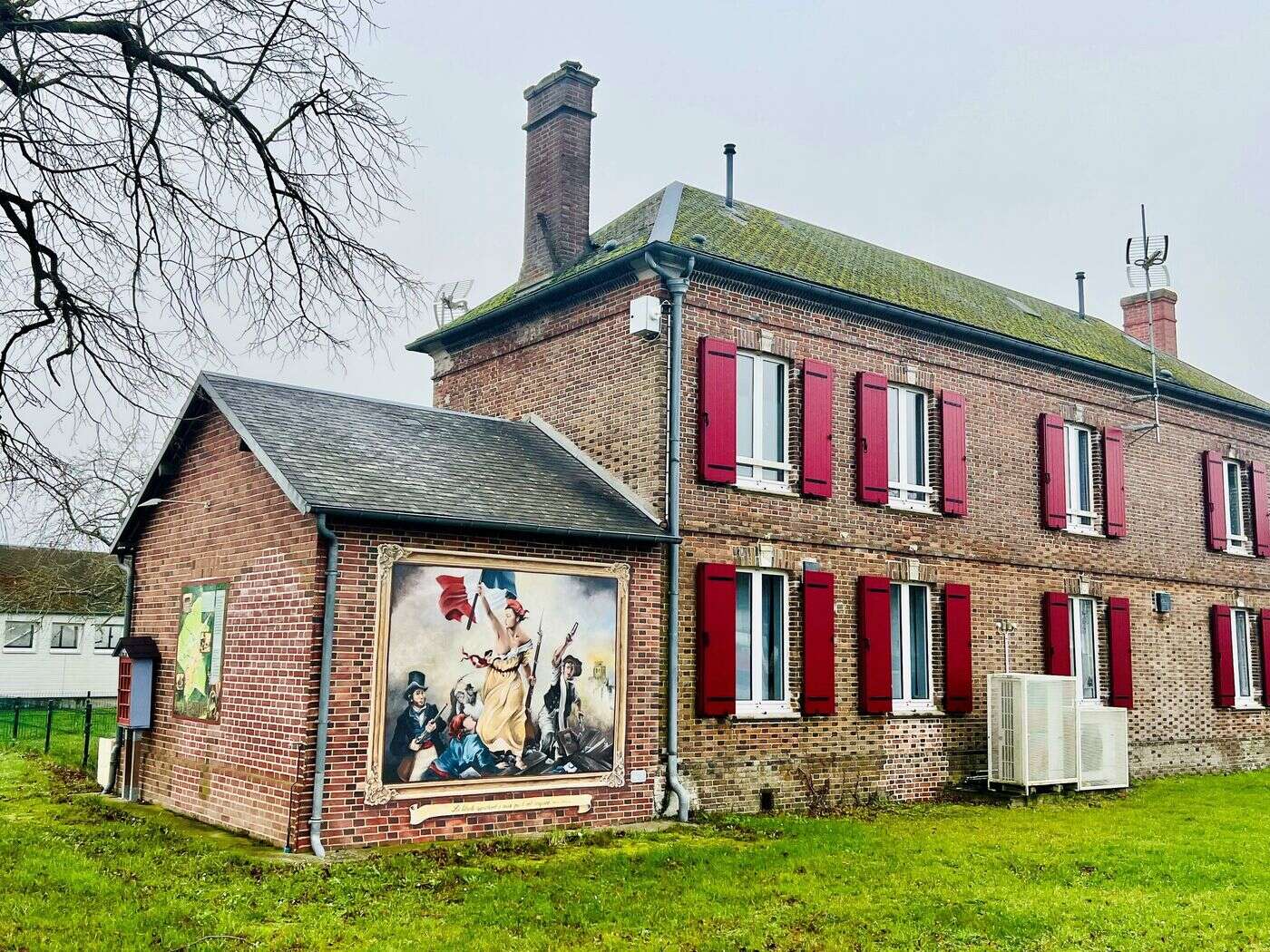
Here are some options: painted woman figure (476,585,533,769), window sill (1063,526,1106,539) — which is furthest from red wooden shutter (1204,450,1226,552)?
painted woman figure (476,585,533,769)

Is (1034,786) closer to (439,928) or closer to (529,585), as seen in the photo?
(529,585)

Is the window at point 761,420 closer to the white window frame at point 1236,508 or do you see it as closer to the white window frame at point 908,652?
the white window frame at point 908,652

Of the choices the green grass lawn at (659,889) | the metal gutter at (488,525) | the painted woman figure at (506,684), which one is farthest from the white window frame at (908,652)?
the painted woman figure at (506,684)

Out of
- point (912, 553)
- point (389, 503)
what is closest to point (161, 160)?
point (389, 503)

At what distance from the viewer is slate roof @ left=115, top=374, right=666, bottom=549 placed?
35.7ft

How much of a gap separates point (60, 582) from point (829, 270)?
95.9ft

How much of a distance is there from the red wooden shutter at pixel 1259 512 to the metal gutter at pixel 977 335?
1029mm

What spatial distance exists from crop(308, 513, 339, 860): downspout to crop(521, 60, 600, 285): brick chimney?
6547 mm

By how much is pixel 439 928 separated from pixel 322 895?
1.26 m

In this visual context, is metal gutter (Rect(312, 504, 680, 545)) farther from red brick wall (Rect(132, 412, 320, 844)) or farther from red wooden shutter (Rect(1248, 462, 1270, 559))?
red wooden shutter (Rect(1248, 462, 1270, 559))

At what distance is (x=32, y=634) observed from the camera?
1512 inches

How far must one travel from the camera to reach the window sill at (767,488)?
13898 millimetres

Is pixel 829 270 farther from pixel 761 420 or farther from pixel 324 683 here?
pixel 324 683

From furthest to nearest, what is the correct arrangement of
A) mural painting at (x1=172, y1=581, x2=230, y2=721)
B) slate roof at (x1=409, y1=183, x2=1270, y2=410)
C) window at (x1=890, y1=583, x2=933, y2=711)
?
window at (x1=890, y1=583, x2=933, y2=711), slate roof at (x1=409, y1=183, x2=1270, y2=410), mural painting at (x1=172, y1=581, x2=230, y2=721)
